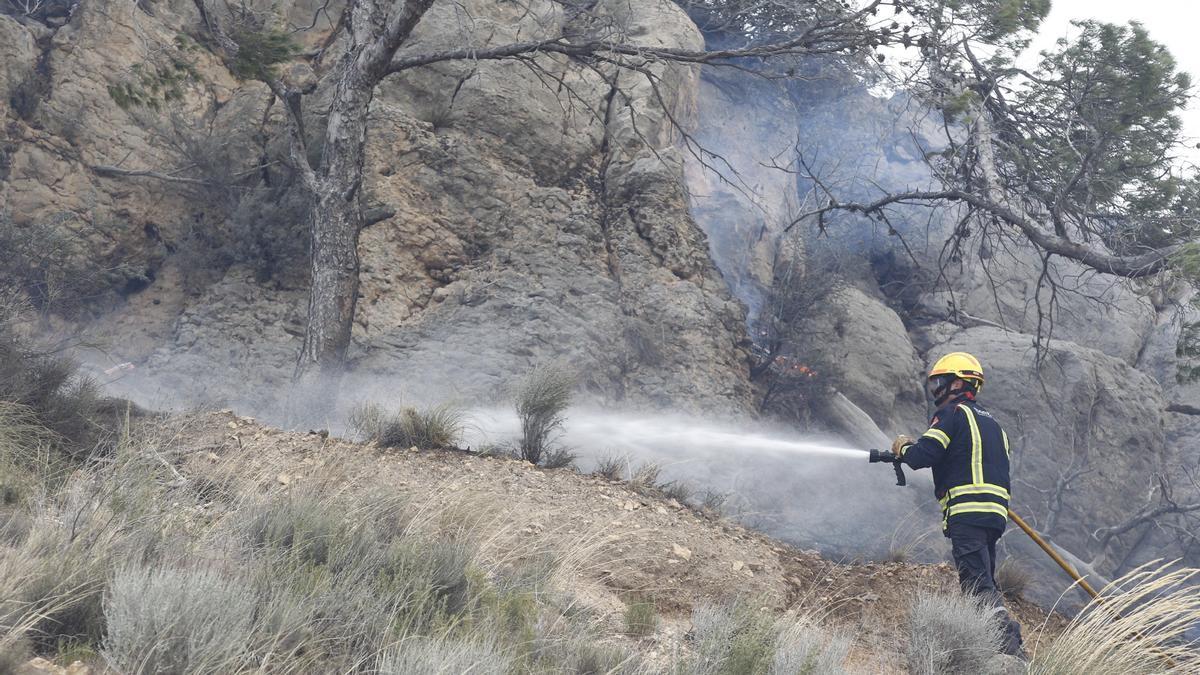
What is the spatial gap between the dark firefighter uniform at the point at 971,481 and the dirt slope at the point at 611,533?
0.53 meters

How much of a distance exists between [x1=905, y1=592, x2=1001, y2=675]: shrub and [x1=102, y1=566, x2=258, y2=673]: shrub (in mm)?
3357

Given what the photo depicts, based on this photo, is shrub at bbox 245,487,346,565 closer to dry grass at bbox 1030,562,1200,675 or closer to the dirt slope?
the dirt slope

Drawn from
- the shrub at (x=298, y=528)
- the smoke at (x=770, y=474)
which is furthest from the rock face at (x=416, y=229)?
the shrub at (x=298, y=528)

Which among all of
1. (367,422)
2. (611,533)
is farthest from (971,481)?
(367,422)

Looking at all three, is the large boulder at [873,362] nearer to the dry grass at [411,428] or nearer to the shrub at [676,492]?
the shrub at [676,492]

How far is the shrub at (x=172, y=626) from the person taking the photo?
3.02m

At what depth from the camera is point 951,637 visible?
5.04 m

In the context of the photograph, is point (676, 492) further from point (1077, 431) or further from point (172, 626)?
point (1077, 431)

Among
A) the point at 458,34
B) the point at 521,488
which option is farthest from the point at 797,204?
the point at 521,488

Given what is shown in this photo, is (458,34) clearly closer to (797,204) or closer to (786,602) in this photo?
(797,204)

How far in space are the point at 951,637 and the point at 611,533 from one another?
93.8 inches

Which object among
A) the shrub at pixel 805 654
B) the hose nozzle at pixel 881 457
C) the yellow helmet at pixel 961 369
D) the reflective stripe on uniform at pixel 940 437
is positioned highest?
the yellow helmet at pixel 961 369

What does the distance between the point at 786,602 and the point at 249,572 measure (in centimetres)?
374

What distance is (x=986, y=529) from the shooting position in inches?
226
